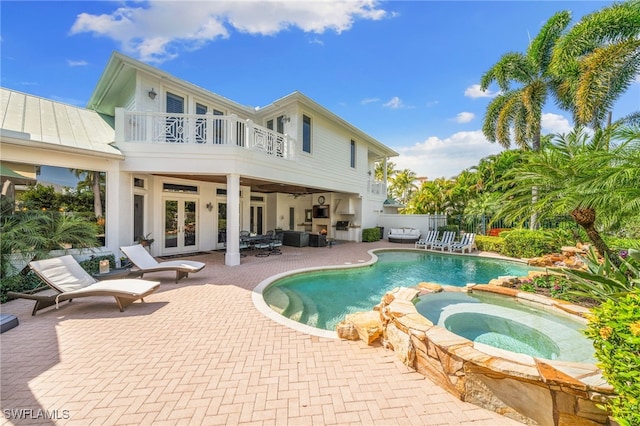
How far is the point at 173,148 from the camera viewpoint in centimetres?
891

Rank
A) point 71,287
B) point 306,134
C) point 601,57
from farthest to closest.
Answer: point 306,134, point 601,57, point 71,287

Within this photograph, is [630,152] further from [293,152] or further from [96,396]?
[293,152]

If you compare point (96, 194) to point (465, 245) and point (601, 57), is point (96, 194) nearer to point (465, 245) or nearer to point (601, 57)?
point (465, 245)

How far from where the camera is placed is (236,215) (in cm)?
939

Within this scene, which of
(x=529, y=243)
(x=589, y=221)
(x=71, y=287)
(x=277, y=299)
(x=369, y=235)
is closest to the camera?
(x=589, y=221)

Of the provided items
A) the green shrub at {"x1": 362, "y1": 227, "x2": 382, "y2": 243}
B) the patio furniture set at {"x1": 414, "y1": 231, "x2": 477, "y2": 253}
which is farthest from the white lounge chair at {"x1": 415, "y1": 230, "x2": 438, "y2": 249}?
the green shrub at {"x1": 362, "y1": 227, "x2": 382, "y2": 243}

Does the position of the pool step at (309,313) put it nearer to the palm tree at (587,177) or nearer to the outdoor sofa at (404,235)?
the palm tree at (587,177)

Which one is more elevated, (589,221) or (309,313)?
(589,221)

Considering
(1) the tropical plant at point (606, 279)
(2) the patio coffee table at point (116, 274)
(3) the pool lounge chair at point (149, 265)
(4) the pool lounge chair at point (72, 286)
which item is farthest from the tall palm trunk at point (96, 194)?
(1) the tropical plant at point (606, 279)

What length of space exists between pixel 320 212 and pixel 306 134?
21.9ft

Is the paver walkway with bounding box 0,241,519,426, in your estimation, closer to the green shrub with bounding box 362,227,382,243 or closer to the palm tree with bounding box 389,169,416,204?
the green shrub with bounding box 362,227,382,243

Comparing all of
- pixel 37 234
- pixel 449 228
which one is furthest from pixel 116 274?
pixel 449 228

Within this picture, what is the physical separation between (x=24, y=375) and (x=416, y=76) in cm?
1695

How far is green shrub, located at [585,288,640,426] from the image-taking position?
1.81m
